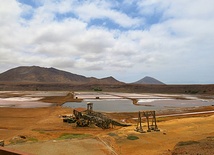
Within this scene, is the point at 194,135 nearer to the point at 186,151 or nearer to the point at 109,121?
the point at 186,151

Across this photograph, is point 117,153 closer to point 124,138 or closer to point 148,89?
point 124,138

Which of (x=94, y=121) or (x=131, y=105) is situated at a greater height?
(x=131, y=105)

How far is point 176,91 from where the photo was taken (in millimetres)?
104250

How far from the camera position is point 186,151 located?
38.3 ft

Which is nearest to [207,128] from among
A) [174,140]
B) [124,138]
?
[174,140]

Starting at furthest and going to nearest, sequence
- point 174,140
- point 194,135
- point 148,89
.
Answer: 1. point 148,89
2. point 194,135
3. point 174,140

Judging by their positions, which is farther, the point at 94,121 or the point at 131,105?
the point at 131,105

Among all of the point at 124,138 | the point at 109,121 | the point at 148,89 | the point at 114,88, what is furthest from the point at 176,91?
the point at 124,138

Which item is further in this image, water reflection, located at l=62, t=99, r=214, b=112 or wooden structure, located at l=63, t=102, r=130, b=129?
water reflection, located at l=62, t=99, r=214, b=112

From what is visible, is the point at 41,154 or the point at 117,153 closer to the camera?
the point at 41,154

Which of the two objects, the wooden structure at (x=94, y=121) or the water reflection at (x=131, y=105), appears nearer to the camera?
the wooden structure at (x=94, y=121)

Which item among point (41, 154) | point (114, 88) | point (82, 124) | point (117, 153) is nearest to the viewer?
point (41, 154)

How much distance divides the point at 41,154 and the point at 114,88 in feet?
384

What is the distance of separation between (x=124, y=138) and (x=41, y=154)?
6.65 meters
